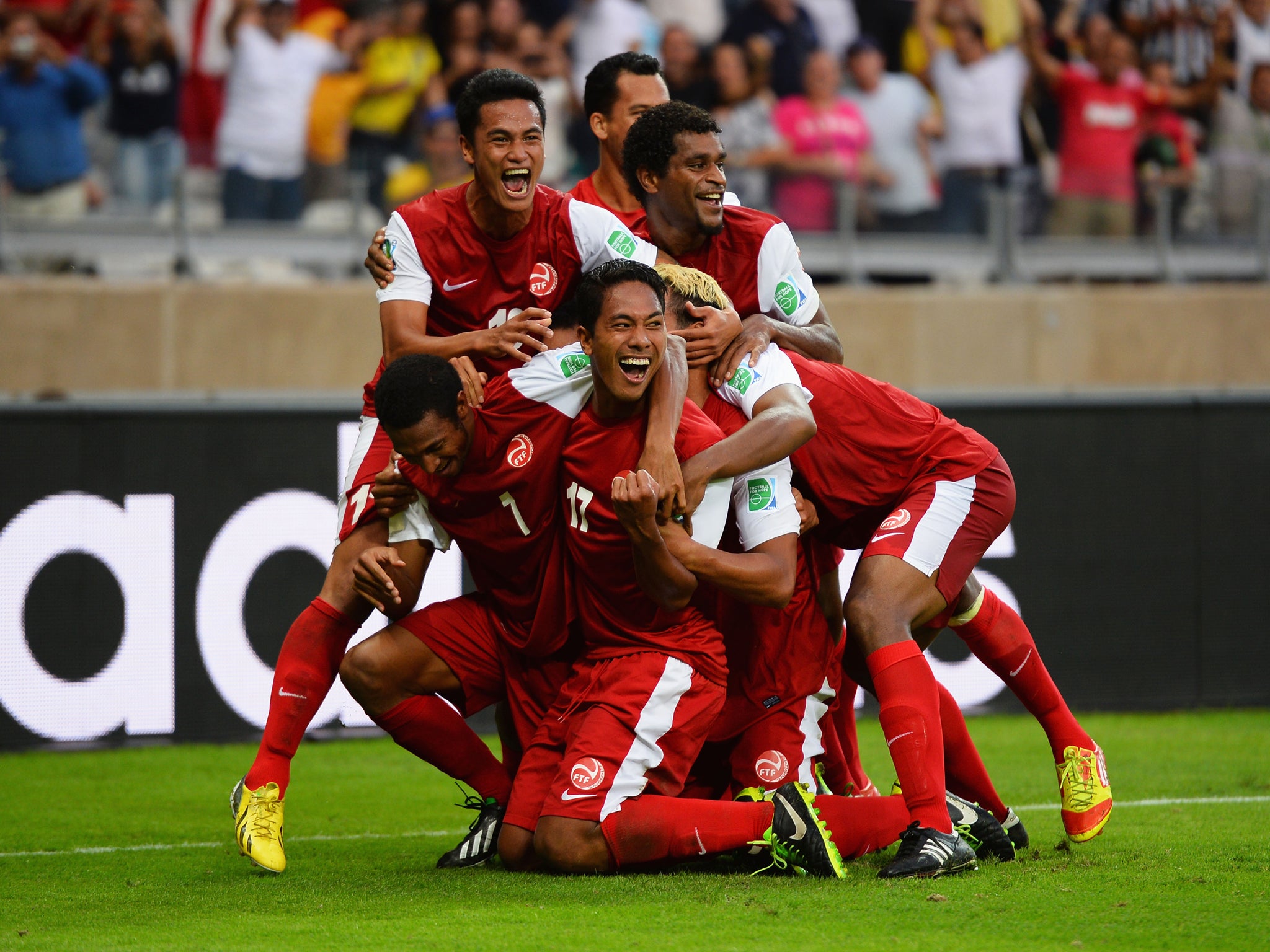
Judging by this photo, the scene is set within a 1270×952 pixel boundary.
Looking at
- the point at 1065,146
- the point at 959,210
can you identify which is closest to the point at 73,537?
the point at 959,210

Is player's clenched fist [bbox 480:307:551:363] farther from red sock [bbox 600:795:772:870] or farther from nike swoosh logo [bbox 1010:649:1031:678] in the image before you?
nike swoosh logo [bbox 1010:649:1031:678]

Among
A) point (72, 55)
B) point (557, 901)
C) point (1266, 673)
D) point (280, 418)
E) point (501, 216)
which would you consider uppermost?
point (72, 55)

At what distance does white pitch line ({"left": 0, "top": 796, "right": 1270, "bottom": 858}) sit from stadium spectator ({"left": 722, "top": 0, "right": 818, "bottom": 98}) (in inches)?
245

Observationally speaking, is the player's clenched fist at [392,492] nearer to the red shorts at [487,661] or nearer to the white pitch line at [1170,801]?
the red shorts at [487,661]

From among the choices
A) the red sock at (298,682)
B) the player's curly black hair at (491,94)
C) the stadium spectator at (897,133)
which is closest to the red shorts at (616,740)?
the red sock at (298,682)

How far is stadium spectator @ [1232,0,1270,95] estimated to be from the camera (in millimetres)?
11711

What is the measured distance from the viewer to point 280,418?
7664 millimetres

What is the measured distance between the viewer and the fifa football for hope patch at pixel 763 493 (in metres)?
4.88

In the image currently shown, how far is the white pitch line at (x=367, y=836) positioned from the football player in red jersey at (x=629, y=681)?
991 millimetres

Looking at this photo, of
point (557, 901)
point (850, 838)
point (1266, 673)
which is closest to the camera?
point (557, 901)

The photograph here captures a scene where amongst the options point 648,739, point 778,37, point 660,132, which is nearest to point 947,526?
point 648,739

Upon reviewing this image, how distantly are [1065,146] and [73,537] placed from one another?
7.38 metres

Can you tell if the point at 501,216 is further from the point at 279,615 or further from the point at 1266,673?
the point at 1266,673

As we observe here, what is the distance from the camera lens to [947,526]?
16.5 ft
